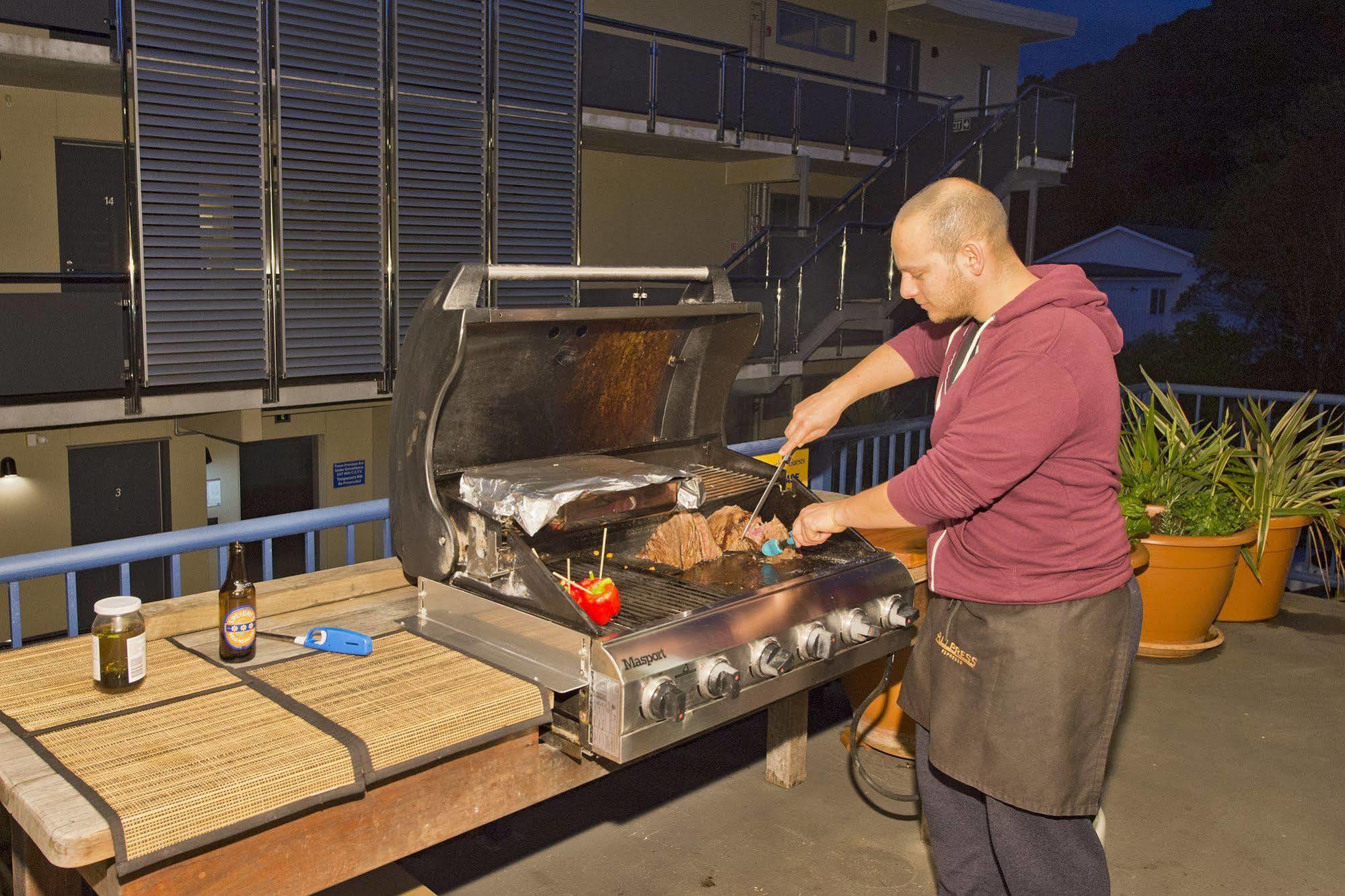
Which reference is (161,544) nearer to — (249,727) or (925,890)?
(249,727)

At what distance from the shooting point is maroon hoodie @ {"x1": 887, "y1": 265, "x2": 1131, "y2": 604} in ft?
7.95

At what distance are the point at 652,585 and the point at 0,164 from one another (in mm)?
10176

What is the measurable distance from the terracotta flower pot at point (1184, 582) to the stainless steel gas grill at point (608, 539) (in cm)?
283

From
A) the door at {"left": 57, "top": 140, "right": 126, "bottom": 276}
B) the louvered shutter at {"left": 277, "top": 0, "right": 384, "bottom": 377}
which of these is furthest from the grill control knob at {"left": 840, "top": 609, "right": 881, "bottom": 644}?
the door at {"left": 57, "top": 140, "right": 126, "bottom": 276}

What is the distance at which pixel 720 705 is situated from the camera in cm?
257

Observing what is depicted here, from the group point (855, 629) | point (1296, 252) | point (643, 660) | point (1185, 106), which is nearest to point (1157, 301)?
point (1296, 252)

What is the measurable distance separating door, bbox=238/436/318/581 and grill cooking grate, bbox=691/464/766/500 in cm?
1005

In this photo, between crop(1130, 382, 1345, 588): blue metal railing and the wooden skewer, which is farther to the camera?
crop(1130, 382, 1345, 588): blue metal railing

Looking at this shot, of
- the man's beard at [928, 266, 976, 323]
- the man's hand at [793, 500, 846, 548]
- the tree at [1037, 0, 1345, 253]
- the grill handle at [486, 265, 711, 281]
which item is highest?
the tree at [1037, 0, 1345, 253]

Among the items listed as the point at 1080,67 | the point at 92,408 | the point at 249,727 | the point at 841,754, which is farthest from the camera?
the point at 1080,67

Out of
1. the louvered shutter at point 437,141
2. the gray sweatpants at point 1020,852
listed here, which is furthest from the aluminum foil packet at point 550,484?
the louvered shutter at point 437,141

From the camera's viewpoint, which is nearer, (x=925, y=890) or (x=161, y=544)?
(x=161, y=544)

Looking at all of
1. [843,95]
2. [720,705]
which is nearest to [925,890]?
[720,705]

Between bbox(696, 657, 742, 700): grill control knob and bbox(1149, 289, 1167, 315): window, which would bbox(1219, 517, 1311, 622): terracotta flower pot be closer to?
bbox(696, 657, 742, 700): grill control knob
